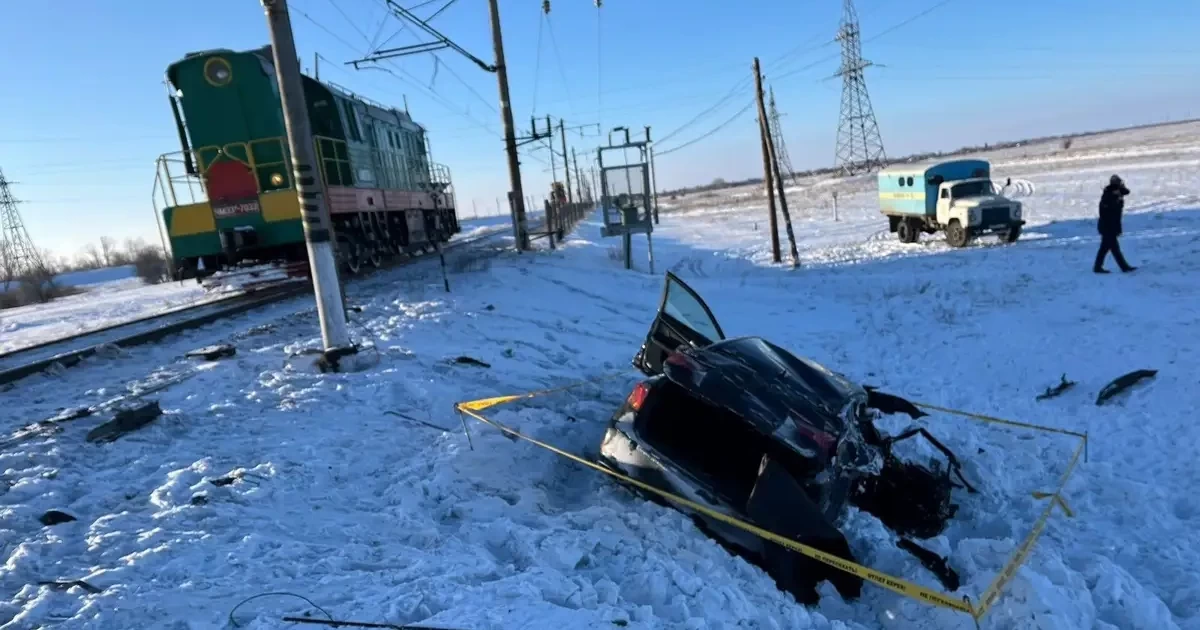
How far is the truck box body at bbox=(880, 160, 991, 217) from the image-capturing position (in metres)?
23.2

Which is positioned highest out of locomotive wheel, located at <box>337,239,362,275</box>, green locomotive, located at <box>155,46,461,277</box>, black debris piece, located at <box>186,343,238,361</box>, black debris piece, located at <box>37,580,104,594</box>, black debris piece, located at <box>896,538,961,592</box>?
green locomotive, located at <box>155,46,461,277</box>

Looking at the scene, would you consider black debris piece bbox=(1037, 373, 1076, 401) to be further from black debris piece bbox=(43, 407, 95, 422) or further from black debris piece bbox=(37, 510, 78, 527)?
black debris piece bbox=(43, 407, 95, 422)

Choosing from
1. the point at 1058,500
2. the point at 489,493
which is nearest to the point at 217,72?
the point at 489,493

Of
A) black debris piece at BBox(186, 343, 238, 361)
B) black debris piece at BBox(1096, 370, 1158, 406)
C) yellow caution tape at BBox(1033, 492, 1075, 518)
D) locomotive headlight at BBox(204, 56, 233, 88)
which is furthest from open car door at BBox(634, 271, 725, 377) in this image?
locomotive headlight at BBox(204, 56, 233, 88)

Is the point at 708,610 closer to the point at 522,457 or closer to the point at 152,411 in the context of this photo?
the point at 522,457

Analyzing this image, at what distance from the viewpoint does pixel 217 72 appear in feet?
36.6

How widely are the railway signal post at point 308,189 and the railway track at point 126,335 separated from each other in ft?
9.74

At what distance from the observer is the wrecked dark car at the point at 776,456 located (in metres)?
3.61

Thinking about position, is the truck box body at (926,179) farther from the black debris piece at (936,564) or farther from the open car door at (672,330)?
the black debris piece at (936,564)

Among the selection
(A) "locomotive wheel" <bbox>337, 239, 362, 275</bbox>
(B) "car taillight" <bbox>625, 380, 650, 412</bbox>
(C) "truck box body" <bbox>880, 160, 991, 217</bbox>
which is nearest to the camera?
(B) "car taillight" <bbox>625, 380, 650, 412</bbox>

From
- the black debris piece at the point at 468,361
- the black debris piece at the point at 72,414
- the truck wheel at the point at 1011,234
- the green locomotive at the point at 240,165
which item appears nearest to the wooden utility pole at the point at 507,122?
the green locomotive at the point at 240,165

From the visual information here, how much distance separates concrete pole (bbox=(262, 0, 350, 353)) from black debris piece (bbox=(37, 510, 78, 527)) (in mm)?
2864

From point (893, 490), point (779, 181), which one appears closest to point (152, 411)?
point (893, 490)

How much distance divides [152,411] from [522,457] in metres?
2.83
